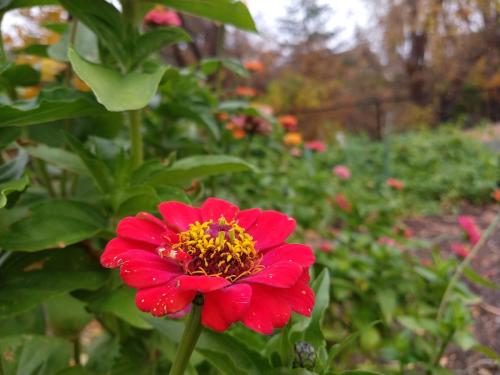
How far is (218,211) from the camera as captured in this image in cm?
55

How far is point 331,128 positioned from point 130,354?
20.7 feet

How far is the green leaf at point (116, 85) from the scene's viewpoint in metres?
0.52

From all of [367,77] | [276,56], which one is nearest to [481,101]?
[367,77]

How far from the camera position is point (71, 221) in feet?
2.01

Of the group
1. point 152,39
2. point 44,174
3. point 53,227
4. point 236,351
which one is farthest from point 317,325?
point 44,174

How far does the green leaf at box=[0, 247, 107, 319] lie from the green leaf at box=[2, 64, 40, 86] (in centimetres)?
32

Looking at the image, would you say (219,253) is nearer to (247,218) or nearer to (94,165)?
(247,218)

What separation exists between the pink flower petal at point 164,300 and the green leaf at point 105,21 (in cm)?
39

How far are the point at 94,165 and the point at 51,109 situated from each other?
0.11 metres

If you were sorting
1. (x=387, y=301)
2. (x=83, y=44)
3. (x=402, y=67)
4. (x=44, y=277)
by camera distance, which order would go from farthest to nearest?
1. (x=402, y=67)
2. (x=387, y=301)
3. (x=83, y=44)
4. (x=44, y=277)

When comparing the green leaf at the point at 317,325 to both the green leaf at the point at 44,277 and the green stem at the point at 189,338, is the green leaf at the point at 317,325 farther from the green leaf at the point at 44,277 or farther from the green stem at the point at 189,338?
the green leaf at the point at 44,277

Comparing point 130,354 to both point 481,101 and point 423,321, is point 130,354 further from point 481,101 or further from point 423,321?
point 481,101

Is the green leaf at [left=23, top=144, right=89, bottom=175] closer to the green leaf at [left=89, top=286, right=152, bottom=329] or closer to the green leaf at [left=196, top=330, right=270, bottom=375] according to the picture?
the green leaf at [left=89, top=286, right=152, bottom=329]

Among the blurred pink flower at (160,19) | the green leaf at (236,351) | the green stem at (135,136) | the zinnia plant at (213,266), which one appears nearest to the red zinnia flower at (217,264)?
the zinnia plant at (213,266)
